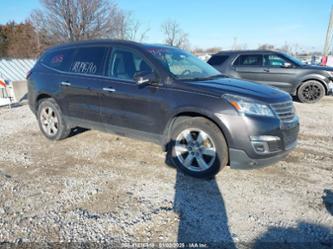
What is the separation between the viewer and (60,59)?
507 cm

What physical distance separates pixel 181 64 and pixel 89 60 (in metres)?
1.63

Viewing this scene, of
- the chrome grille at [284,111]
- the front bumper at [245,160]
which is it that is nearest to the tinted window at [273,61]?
the chrome grille at [284,111]

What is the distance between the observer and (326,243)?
8.21 ft

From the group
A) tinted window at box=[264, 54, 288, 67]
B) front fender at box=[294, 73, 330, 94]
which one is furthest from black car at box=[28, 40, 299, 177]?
front fender at box=[294, 73, 330, 94]

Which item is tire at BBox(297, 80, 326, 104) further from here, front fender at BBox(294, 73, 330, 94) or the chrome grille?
the chrome grille

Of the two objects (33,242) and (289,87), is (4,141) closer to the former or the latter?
(33,242)

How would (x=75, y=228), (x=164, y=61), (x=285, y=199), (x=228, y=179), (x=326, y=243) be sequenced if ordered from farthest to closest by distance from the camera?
(x=164, y=61)
(x=228, y=179)
(x=285, y=199)
(x=75, y=228)
(x=326, y=243)

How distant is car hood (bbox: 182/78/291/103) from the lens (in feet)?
11.6

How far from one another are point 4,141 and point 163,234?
4384mm

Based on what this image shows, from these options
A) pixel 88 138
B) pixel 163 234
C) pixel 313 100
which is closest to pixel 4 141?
pixel 88 138

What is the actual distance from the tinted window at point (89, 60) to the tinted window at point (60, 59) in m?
0.16

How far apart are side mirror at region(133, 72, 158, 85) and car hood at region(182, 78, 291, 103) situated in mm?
516

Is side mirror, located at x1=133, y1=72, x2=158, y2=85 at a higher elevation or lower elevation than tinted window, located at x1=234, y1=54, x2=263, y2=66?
lower

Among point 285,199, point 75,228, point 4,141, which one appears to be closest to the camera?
point 75,228
